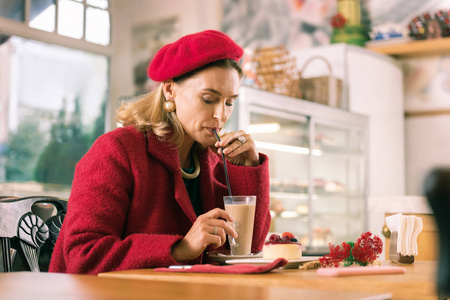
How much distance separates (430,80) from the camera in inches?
246

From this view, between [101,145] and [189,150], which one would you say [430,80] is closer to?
[189,150]

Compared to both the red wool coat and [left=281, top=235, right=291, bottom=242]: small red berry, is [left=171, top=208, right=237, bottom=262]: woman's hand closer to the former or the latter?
the red wool coat

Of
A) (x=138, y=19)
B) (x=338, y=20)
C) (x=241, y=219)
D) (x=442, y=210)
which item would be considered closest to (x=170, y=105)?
(x=241, y=219)

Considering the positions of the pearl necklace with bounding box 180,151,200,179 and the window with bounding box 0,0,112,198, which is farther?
the window with bounding box 0,0,112,198

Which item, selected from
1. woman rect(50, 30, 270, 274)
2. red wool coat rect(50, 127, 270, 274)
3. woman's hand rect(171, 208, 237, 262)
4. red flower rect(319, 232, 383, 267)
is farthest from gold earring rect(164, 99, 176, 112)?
red flower rect(319, 232, 383, 267)

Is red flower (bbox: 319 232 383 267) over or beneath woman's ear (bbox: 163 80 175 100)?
beneath

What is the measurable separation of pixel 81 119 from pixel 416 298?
6.17m

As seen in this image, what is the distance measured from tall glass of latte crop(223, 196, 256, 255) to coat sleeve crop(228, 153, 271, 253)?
39cm

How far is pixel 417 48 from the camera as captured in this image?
5973 millimetres

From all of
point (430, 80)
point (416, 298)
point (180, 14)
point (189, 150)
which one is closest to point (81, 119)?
point (180, 14)

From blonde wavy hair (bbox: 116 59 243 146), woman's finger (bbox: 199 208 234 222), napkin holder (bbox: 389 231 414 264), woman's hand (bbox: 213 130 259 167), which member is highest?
blonde wavy hair (bbox: 116 59 243 146)

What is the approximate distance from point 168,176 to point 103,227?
31 centimetres

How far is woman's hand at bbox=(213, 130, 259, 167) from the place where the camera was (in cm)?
173

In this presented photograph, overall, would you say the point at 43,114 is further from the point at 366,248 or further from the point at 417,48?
the point at 366,248
